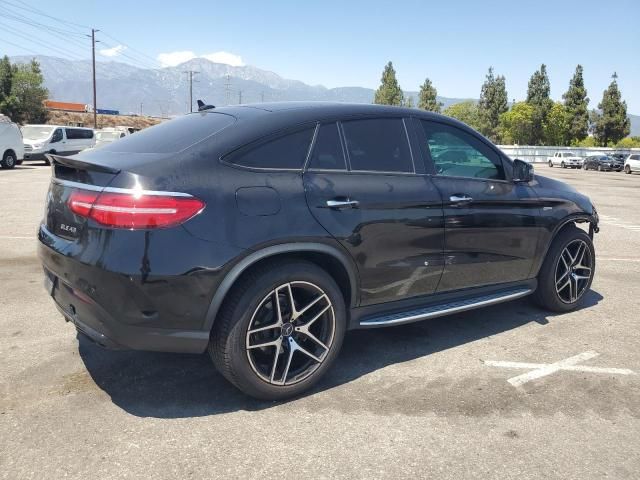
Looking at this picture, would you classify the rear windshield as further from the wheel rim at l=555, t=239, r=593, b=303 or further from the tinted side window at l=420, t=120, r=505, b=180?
the wheel rim at l=555, t=239, r=593, b=303

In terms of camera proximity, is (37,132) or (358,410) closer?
(358,410)

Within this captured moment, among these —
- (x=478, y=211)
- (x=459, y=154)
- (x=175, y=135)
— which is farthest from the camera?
(x=459, y=154)

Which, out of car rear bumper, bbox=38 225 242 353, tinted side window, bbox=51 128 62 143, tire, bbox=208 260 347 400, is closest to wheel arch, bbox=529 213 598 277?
tire, bbox=208 260 347 400

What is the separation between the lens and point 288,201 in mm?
3059

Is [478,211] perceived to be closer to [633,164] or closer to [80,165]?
[80,165]

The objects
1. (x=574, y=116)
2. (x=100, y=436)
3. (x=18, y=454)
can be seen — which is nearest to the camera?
(x=18, y=454)

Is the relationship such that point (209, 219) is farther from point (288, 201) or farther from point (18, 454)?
point (18, 454)

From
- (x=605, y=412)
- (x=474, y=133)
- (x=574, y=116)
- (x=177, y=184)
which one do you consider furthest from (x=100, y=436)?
(x=574, y=116)

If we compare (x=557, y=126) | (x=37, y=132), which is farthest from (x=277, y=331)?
(x=557, y=126)

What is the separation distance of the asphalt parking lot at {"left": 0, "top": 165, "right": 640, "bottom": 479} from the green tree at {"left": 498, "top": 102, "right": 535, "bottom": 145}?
73.9m

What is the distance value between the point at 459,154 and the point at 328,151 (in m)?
1.25

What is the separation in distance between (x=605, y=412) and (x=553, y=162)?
5221cm

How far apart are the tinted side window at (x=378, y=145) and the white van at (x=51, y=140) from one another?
80.3 ft

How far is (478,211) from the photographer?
4.04 metres
